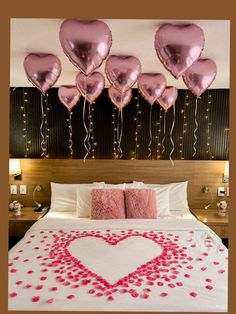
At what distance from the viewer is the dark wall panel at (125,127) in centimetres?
372

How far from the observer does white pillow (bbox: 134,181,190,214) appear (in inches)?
139

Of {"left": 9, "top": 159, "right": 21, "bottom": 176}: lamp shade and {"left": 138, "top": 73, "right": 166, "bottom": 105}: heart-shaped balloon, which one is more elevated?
{"left": 138, "top": 73, "right": 166, "bottom": 105}: heart-shaped balloon

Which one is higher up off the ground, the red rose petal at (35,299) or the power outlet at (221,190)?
the power outlet at (221,190)

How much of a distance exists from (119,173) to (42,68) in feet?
6.62

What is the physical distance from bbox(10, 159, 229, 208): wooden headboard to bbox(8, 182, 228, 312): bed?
2.96ft

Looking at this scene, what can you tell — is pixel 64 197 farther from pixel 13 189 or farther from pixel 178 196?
pixel 178 196

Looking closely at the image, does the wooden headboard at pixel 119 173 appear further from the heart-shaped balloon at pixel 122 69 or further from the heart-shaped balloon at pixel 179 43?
the heart-shaped balloon at pixel 179 43

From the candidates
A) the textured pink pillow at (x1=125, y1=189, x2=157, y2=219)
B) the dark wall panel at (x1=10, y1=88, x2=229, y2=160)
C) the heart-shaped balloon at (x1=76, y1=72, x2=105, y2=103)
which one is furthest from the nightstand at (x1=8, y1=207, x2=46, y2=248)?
the heart-shaped balloon at (x1=76, y1=72, x2=105, y2=103)

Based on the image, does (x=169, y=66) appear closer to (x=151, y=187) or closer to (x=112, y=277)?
(x=112, y=277)

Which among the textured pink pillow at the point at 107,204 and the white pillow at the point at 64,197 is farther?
the white pillow at the point at 64,197

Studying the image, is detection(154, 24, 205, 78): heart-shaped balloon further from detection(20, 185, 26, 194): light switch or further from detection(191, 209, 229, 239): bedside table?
detection(20, 185, 26, 194): light switch

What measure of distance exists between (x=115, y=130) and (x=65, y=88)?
0.94 metres

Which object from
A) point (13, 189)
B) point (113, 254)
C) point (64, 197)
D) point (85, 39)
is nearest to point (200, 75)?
point (85, 39)

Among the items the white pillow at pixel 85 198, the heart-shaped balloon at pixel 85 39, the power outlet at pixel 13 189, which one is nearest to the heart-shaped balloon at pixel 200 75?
the heart-shaped balloon at pixel 85 39
